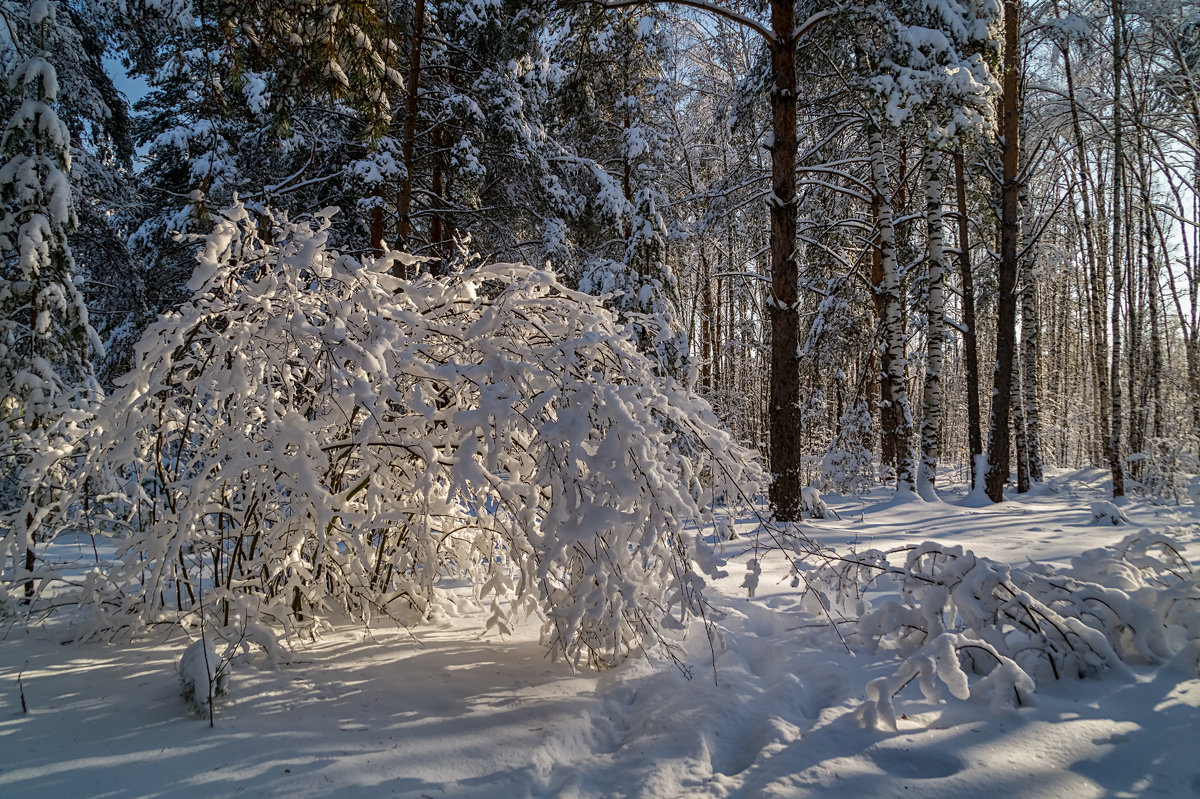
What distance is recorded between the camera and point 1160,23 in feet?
35.8

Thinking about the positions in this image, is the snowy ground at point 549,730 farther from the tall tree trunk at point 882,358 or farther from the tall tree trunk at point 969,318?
the tall tree trunk at point 969,318

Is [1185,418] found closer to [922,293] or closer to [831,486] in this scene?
[922,293]

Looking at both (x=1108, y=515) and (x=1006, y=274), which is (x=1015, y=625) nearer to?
(x=1108, y=515)

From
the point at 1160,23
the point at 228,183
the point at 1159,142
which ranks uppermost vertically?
the point at 1160,23

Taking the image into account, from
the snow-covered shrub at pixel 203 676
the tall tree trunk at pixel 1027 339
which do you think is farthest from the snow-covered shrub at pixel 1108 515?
the snow-covered shrub at pixel 203 676

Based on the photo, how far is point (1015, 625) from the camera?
2.96 metres

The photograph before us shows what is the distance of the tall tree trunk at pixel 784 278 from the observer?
6480mm

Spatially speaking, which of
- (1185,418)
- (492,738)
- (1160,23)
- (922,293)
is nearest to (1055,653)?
(492,738)

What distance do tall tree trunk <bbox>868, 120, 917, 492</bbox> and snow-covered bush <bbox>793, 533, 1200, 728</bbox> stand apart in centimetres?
696

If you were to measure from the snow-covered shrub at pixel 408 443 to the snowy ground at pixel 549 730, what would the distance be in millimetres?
289

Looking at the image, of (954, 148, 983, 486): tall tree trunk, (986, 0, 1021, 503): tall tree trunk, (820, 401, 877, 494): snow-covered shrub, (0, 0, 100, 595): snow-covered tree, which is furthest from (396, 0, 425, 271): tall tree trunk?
(954, 148, 983, 486): tall tree trunk

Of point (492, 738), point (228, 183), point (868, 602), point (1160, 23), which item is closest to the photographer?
point (492, 738)

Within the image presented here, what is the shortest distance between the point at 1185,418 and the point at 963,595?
1516 cm

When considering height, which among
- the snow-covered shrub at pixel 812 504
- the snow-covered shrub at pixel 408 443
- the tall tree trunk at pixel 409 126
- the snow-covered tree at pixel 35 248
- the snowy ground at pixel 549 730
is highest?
the tall tree trunk at pixel 409 126
